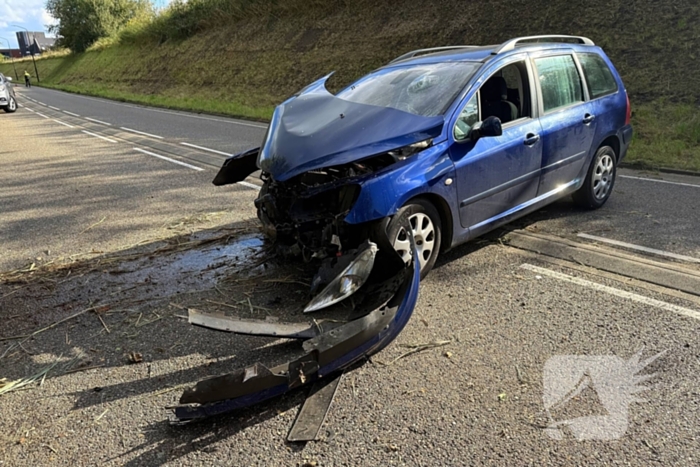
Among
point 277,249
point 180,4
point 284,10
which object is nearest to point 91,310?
point 277,249

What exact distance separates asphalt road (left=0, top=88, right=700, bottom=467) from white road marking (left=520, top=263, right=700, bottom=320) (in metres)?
0.02

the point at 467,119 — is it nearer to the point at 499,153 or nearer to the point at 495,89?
the point at 499,153

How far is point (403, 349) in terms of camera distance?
3396 millimetres

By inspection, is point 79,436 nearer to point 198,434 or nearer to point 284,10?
point 198,434

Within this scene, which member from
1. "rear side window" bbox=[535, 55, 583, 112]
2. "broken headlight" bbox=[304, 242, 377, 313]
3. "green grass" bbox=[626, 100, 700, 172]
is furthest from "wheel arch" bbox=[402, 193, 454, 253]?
"green grass" bbox=[626, 100, 700, 172]

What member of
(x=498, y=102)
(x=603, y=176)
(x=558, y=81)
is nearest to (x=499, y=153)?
(x=498, y=102)

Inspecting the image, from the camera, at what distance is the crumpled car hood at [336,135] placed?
12.7 feet

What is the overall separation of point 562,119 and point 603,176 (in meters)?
1.24

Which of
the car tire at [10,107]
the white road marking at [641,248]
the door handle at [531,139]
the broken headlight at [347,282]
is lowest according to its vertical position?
the white road marking at [641,248]

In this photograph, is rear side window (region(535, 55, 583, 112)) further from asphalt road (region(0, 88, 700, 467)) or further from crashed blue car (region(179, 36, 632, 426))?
asphalt road (region(0, 88, 700, 467))

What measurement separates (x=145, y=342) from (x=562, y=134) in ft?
13.5

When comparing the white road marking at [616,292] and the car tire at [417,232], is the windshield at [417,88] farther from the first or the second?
the white road marking at [616,292]

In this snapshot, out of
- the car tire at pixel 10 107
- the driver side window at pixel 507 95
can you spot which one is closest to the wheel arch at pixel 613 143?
the driver side window at pixel 507 95

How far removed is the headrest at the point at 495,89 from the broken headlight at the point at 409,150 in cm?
100
